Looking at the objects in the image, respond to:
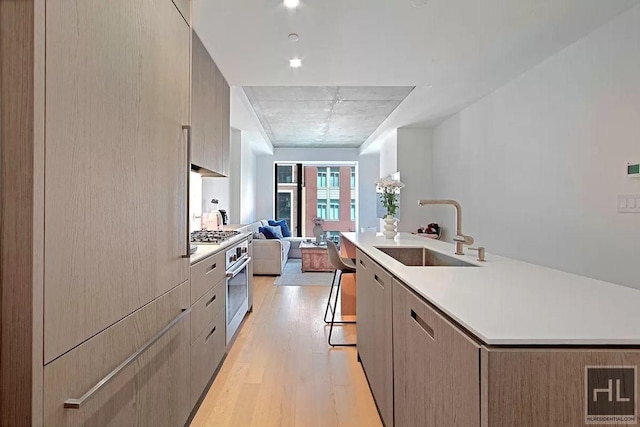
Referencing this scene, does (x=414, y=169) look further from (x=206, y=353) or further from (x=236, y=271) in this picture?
(x=206, y=353)

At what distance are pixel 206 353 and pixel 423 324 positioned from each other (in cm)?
157

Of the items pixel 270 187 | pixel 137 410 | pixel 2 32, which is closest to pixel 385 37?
pixel 2 32

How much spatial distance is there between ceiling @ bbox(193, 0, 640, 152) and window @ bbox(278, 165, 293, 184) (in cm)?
571

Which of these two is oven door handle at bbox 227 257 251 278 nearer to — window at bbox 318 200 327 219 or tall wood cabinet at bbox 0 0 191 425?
tall wood cabinet at bbox 0 0 191 425

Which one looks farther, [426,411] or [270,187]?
[270,187]

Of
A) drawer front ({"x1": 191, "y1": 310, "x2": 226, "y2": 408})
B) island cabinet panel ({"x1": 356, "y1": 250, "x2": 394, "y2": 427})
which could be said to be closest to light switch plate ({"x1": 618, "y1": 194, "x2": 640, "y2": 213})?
island cabinet panel ({"x1": 356, "y1": 250, "x2": 394, "y2": 427})

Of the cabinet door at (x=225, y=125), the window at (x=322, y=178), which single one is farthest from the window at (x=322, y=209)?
the cabinet door at (x=225, y=125)

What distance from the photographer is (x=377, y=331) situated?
1.92 m

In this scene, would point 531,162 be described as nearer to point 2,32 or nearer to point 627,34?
point 627,34

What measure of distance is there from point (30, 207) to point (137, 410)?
0.86 meters

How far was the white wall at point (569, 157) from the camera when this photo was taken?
2.61 metres

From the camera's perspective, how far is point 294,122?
632 cm

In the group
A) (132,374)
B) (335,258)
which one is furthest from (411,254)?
(132,374)

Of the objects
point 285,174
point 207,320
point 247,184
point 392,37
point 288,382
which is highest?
point 392,37
